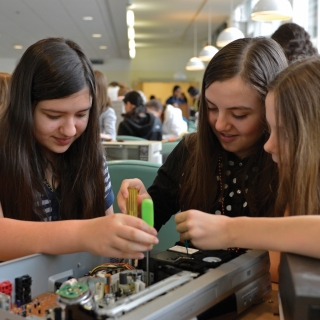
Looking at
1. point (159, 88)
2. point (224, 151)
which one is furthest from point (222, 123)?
point (159, 88)

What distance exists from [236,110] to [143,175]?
2.08 ft

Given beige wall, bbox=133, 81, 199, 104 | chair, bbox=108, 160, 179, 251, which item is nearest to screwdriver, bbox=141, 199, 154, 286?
chair, bbox=108, 160, 179, 251

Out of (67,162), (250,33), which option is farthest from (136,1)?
(67,162)

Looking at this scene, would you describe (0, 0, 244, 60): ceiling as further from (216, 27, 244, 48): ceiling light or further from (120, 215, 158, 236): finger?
(120, 215, 158, 236): finger

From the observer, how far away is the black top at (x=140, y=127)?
460cm

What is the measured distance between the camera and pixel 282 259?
715 mm

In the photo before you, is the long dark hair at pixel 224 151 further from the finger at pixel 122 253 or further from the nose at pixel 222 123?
the finger at pixel 122 253

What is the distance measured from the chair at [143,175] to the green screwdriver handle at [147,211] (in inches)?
30.7

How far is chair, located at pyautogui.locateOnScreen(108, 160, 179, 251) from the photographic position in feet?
4.90

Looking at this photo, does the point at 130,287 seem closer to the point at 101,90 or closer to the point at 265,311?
the point at 265,311

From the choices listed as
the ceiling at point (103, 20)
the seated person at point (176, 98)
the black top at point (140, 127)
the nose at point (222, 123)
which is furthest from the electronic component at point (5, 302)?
the seated person at point (176, 98)

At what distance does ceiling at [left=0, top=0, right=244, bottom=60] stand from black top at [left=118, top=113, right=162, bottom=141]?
215 centimetres

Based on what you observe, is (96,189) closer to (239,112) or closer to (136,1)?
(239,112)

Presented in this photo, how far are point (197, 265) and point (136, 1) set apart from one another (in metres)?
7.33
